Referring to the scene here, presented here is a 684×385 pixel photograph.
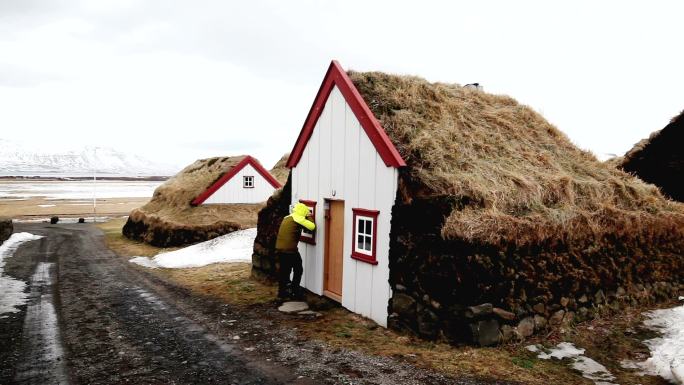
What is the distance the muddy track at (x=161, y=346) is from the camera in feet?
21.4

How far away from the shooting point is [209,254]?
60.7 ft

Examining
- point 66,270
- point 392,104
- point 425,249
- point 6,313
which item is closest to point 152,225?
point 66,270

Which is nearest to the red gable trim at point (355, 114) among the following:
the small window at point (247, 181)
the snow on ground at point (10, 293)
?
the snow on ground at point (10, 293)

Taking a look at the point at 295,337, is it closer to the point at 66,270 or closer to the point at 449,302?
the point at 449,302

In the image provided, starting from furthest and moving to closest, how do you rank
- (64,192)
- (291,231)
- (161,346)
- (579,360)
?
(64,192), (291,231), (161,346), (579,360)

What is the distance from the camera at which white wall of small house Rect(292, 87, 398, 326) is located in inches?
352

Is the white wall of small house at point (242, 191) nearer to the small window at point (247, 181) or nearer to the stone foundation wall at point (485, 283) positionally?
the small window at point (247, 181)

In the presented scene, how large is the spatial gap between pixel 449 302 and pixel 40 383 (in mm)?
6330

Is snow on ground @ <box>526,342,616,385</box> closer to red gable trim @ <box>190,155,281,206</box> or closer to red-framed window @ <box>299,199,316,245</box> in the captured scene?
red-framed window @ <box>299,199,316,245</box>

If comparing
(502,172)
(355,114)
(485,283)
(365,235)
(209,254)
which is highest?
(355,114)

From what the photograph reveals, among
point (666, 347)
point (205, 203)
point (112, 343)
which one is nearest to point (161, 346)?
point (112, 343)

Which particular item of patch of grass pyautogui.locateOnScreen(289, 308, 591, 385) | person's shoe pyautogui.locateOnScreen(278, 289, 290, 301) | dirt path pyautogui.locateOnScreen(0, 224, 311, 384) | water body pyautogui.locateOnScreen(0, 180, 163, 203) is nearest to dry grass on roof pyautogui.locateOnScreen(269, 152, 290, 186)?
dirt path pyautogui.locateOnScreen(0, 224, 311, 384)

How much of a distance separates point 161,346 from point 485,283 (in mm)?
5740

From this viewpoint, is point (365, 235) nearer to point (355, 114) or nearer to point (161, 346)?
point (355, 114)
